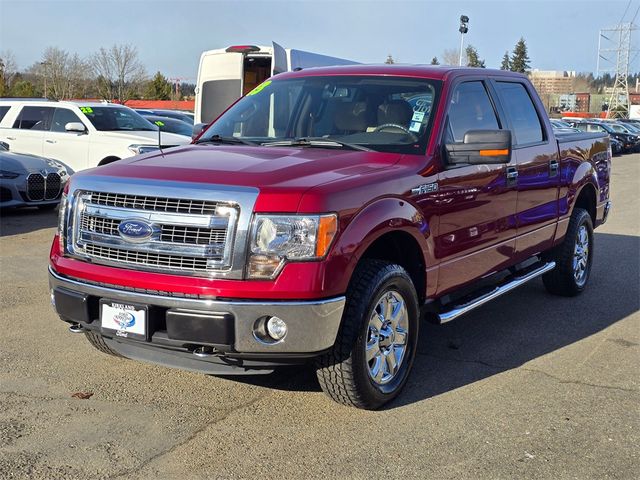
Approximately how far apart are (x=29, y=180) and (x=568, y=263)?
8035 millimetres

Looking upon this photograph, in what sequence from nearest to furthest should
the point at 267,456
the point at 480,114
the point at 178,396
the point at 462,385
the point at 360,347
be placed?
the point at 267,456 < the point at 360,347 < the point at 178,396 < the point at 462,385 < the point at 480,114

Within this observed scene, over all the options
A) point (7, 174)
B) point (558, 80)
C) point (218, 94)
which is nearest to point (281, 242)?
point (7, 174)

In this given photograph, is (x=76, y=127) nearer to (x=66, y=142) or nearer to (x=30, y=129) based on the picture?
(x=66, y=142)

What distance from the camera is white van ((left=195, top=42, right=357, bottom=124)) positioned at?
12.9 metres

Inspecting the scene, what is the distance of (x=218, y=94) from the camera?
13328 millimetres

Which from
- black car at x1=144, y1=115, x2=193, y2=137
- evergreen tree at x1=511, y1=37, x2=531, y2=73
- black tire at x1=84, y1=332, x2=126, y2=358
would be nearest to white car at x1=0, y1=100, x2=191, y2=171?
black car at x1=144, y1=115, x2=193, y2=137

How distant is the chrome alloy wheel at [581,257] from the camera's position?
696 centimetres

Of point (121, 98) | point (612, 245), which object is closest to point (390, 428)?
point (612, 245)

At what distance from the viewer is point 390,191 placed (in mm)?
4137

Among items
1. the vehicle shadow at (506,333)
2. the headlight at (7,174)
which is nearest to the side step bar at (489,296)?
Answer: the vehicle shadow at (506,333)

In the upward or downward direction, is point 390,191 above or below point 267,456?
above

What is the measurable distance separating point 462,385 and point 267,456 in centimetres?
155

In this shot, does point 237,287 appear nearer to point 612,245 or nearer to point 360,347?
point 360,347

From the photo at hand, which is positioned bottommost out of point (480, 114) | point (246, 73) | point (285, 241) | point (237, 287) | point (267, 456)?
point (267, 456)
